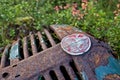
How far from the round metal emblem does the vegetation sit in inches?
40.5

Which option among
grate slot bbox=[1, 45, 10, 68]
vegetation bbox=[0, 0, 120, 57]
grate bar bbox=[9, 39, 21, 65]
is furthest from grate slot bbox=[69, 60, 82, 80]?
vegetation bbox=[0, 0, 120, 57]

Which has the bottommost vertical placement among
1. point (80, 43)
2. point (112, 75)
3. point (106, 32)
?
point (106, 32)

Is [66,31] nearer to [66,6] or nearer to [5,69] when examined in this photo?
[5,69]

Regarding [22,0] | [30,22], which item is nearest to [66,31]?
[30,22]

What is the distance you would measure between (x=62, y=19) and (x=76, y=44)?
4.90 feet

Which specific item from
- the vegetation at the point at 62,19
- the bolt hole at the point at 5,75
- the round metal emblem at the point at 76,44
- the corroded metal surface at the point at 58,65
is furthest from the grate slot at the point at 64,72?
the vegetation at the point at 62,19

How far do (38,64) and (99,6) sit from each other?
2.37 metres

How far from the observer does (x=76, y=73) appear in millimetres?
2051

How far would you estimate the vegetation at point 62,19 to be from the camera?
3.40m

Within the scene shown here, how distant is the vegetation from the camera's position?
3399 millimetres

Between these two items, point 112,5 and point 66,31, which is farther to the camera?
point 112,5

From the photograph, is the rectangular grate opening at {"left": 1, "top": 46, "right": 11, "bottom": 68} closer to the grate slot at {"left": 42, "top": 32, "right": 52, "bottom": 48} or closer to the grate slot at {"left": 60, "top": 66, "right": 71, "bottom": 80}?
the grate slot at {"left": 42, "top": 32, "right": 52, "bottom": 48}

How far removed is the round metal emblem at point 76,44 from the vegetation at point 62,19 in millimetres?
1028

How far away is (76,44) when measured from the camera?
7.13 ft
